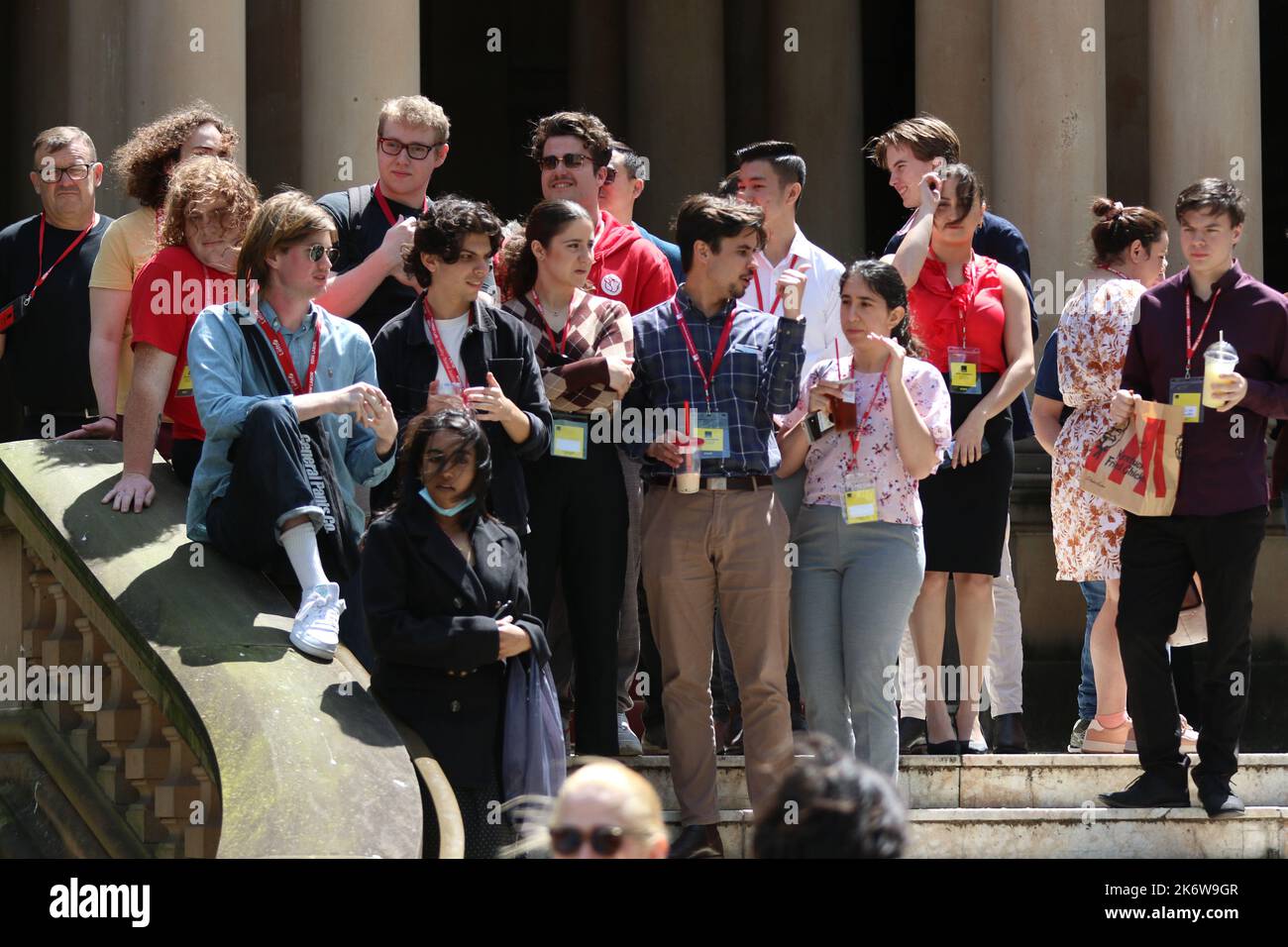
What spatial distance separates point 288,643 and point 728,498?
1782mm

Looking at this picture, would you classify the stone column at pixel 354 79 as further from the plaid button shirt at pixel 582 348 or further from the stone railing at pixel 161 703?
the stone railing at pixel 161 703

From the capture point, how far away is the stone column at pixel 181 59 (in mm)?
11102

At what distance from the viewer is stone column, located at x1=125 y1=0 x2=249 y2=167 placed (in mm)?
11102

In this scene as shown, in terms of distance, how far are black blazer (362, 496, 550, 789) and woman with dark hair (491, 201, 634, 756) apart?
0.87 meters

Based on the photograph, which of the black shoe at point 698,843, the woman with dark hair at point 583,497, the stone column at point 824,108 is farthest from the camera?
the stone column at point 824,108

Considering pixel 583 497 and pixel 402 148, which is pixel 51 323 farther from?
pixel 583 497

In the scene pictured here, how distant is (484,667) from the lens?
6152mm

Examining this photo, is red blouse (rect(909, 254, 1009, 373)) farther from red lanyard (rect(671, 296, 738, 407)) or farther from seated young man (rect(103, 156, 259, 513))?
seated young man (rect(103, 156, 259, 513))

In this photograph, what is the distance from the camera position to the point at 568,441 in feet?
23.4

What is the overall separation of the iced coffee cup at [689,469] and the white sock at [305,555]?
4.74 feet

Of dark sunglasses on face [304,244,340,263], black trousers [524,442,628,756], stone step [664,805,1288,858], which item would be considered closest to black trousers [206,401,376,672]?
dark sunglasses on face [304,244,340,263]

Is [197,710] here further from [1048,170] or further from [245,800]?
[1048,170]

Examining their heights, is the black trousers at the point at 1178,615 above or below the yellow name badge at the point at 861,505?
below

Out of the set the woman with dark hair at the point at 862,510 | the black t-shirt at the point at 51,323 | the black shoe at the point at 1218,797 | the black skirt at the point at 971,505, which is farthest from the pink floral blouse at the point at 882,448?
the black t-shirt at the point at 51,323
